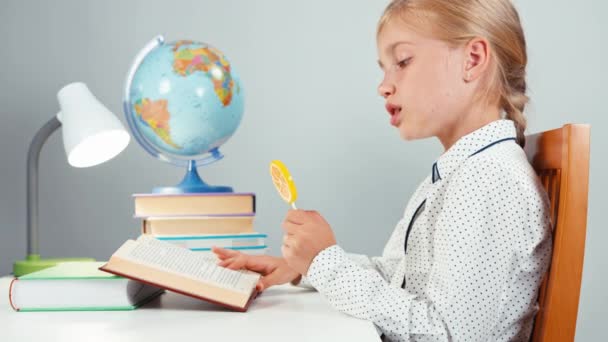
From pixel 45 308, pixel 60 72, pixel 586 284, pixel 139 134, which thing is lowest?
pixel 586 284

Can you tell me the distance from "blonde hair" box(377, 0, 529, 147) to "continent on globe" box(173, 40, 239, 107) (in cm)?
43

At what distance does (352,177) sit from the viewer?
1.86 meters

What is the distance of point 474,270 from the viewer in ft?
2.90

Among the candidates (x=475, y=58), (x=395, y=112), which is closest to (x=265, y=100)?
(x=395, y=112)

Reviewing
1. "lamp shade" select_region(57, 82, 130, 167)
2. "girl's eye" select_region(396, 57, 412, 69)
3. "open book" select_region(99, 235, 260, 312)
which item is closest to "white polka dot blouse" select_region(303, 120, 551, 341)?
"open book" select_region(99, 235, 260, 312)

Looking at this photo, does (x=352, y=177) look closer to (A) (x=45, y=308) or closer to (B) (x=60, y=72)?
(B) (x=60, y=72)

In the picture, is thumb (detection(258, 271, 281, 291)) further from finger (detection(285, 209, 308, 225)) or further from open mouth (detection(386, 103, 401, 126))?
open mouth (detection(386, 103, 401, 126))

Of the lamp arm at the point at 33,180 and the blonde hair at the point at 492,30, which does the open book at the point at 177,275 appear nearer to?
the blonde hair at the point at 492,30

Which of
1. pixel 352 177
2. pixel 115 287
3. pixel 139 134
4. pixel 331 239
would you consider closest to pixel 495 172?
pixel 331 239

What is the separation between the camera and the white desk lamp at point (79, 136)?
137cm

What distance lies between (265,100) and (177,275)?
3.31ft

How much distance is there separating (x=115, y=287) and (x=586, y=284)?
1.31 metres

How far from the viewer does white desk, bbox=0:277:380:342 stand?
77 centimetres

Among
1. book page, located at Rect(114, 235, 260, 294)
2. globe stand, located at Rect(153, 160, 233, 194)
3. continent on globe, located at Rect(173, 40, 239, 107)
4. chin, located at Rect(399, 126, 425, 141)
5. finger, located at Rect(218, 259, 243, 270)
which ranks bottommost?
finger, located at Rect(218, 259, 243, 270)
